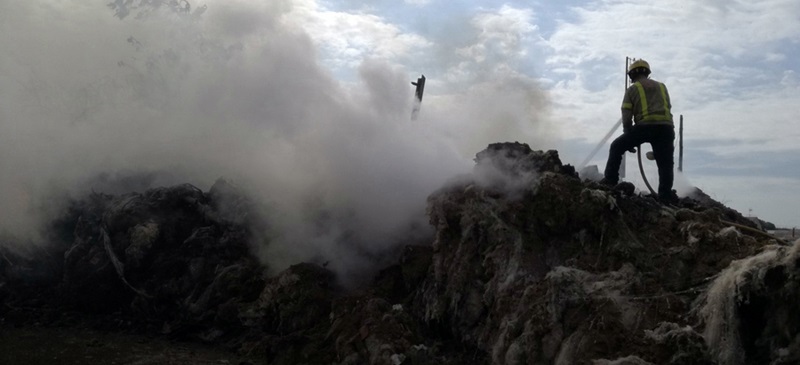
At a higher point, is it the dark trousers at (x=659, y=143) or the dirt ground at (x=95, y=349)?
the dark trousers at (x=659, y=143)

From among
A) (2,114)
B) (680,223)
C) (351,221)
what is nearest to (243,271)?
(351,221)

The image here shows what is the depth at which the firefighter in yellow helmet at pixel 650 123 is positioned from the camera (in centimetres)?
851

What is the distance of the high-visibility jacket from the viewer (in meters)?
8.49

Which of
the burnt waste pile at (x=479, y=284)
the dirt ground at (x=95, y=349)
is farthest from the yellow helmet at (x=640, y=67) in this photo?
the dirt ground at (x=95, y=349)

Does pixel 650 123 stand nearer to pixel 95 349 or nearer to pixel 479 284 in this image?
pixel 479 284

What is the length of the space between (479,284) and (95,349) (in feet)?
18.5

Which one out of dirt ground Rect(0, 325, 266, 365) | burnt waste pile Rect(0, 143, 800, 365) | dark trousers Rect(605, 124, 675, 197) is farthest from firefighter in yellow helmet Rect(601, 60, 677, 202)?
dirt ground Rect(0, 325, 266, 365)

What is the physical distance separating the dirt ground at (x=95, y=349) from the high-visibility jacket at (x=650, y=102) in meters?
5.80

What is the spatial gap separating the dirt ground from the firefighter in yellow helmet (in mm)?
5581

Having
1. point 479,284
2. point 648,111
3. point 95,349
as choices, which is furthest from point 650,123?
point 95,349

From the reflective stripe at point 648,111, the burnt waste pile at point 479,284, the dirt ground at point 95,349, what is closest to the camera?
the burnt waste pile at point 479,284

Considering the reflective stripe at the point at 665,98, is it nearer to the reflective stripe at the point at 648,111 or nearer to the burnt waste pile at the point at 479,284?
the reflective stripe at the point at 648,111

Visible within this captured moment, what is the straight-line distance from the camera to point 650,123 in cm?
849

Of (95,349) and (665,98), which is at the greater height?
(665,98)
